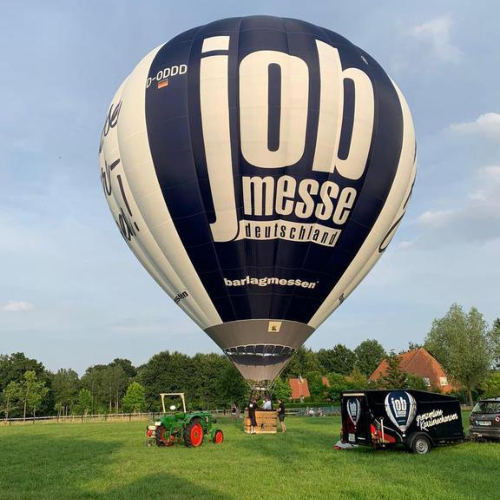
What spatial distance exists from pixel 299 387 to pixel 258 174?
74358 millimetres

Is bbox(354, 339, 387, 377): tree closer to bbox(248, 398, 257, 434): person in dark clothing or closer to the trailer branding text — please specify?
bbox(248, 398, 257, 434): person in dark clothing

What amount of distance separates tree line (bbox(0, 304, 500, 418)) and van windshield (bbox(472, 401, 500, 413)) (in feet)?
114

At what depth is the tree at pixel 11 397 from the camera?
6469 cm

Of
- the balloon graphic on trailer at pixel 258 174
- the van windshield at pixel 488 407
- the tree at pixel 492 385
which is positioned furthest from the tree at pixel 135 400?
the van windshield at pixel 488 407

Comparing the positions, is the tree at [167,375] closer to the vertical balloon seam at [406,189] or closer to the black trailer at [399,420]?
the vertical balloon seam at [406,189]

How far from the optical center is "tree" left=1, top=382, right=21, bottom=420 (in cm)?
6469

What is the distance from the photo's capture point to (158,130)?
67.4ft

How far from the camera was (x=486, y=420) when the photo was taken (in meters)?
15.3

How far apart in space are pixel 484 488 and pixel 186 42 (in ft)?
65.3

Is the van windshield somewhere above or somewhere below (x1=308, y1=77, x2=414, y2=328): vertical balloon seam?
below

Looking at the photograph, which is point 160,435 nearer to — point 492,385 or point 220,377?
point 492,385

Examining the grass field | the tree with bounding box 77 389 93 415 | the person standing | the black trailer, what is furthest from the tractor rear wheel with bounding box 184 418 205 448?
the tree with bounding box 77 389 93 415

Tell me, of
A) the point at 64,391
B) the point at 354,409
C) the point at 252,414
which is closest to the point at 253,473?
the point at 354,409

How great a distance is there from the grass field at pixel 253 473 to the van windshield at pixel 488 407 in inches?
41.7
